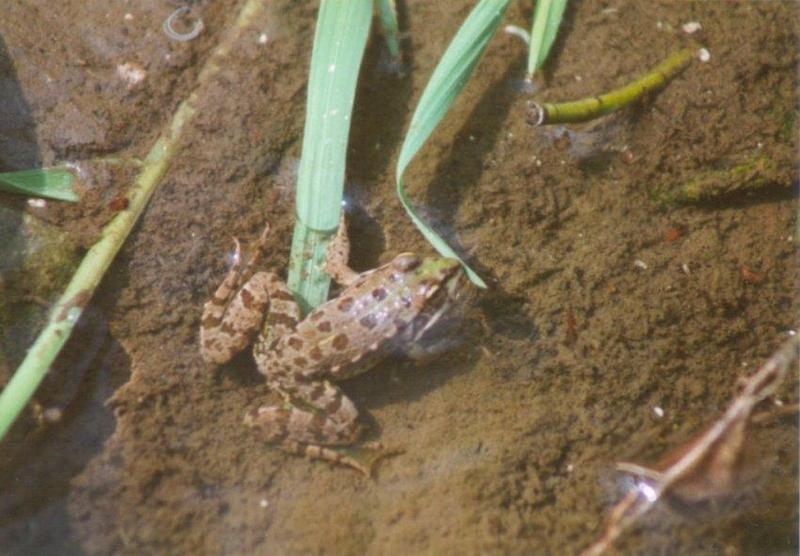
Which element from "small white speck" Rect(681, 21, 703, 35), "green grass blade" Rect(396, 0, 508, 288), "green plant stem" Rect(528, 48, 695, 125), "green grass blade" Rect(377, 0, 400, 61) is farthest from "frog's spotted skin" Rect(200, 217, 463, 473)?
"small white speck" Rect(681, 21, 703, 35)

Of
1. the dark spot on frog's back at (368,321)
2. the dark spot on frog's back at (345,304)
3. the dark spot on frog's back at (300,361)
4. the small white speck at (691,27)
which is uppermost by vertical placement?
the small white speck at (691,27)

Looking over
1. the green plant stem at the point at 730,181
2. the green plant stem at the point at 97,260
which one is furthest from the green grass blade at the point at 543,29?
the green plant stem at the point at 97,260

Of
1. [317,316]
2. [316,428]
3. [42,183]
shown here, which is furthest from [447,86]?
[42,183]

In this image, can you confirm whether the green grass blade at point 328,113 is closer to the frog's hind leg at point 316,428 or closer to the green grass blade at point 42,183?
the frog's hind leg at point 316,428

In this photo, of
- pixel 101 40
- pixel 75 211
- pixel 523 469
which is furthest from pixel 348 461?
pixel 101 40

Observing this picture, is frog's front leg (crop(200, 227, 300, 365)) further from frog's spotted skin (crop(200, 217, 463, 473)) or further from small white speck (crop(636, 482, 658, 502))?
small white speck (crop(636, 482, 658, 502))
